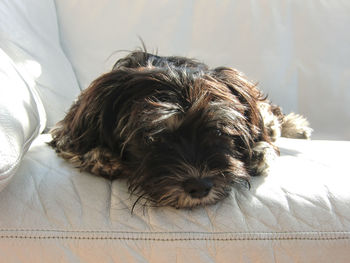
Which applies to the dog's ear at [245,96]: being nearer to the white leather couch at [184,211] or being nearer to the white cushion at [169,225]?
the white leather couch at [184,211]

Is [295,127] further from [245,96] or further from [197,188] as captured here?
[197,188]

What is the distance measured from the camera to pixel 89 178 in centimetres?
204

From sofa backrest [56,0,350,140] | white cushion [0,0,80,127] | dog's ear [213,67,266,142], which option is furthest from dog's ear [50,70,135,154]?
sofa backrest [56,0,350,140]

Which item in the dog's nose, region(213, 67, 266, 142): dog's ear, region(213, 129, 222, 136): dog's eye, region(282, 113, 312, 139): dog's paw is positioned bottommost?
region(282, 113, 312, 139): dog's paw

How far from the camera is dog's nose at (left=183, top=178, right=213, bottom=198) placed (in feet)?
6.17

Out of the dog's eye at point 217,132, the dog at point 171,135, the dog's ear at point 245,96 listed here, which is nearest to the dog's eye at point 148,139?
the dog at point 171,135

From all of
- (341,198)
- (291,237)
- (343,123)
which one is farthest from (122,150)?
(343,123)

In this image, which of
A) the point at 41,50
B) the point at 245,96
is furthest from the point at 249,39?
the point at 41,50

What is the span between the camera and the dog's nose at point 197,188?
6.17 feet

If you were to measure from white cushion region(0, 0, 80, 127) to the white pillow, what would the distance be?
766mm

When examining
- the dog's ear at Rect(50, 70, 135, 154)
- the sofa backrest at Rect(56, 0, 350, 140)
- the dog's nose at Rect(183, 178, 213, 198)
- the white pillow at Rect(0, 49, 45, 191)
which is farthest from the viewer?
the sofa backrest at Rect(56, 0, 350, 140)

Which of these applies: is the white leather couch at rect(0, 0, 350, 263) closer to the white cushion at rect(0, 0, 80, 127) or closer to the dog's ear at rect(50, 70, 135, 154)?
the white cushion at rect(0, 0, 80, 127)

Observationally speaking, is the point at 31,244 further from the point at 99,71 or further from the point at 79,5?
the point at 79,5

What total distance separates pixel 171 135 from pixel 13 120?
32.3 inches
